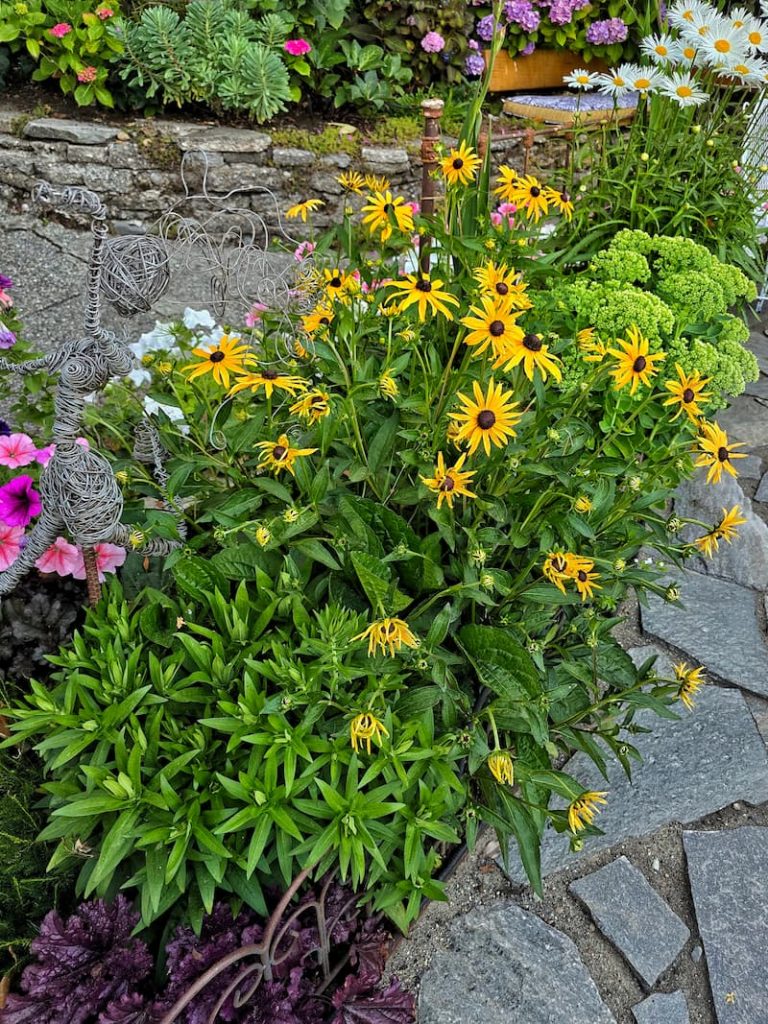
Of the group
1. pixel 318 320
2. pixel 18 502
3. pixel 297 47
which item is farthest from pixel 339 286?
pixel 297 47

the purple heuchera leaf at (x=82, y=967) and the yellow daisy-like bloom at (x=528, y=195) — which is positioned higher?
the yellow daisy-like bloom at (x=528, y=195)

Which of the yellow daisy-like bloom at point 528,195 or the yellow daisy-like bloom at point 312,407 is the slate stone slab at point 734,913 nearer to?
the yellow daisy-like bloom at point 312,407

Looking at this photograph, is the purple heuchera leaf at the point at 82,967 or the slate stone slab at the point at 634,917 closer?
the purple heuchera leaf at the point at 82,967

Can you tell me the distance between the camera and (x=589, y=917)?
1.47 m

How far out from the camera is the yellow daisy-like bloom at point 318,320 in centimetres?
147

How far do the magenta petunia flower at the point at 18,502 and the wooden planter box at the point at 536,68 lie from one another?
386cm

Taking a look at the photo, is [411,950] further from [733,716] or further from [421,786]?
[733,716]

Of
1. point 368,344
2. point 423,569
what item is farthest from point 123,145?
point 423,569

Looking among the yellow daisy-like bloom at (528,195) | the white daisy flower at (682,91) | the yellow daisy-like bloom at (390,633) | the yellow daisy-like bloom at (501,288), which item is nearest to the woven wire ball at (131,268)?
the yellow daisy-like bloom at (501,288)

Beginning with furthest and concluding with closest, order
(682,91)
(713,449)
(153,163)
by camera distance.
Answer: (153,163)
(682,91)
(713,449)

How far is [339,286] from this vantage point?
5.08 ft

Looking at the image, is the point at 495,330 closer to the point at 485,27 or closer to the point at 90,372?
the point at 90,372

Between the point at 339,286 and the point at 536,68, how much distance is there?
3.66m

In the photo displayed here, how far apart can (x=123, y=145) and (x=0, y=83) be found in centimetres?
82
